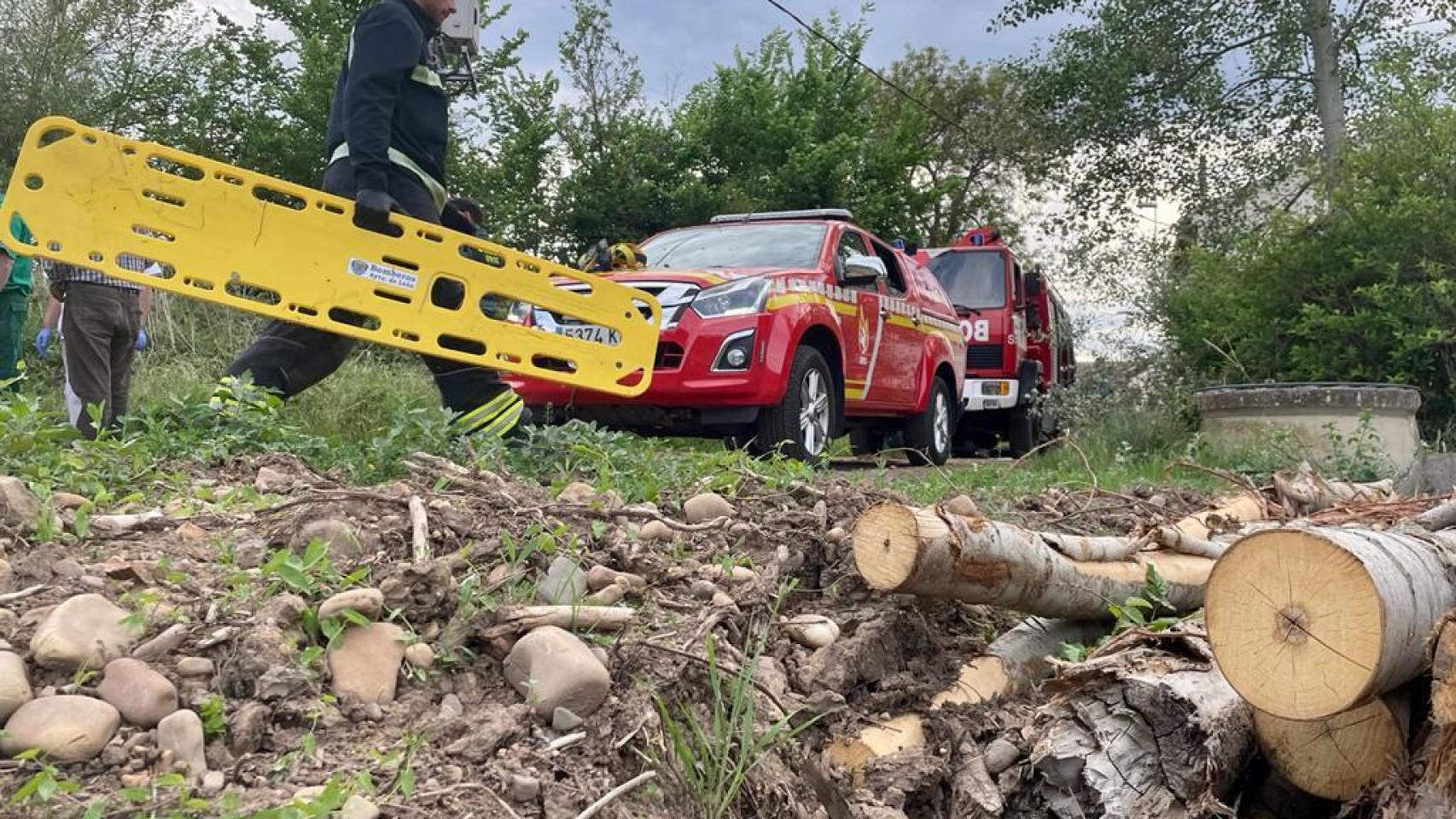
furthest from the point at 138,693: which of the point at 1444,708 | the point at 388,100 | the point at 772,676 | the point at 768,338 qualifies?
the point at 768,338

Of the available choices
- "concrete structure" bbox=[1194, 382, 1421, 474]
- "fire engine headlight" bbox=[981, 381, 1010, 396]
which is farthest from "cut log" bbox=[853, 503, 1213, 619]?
"fire engine headlight" bbox=[981, 381, 1010, 396]

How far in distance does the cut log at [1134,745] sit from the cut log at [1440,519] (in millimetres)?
986

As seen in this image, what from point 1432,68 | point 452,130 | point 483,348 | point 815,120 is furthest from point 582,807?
point 815,120

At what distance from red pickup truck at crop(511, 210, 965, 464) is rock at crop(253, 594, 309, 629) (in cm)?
329

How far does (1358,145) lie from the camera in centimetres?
1098

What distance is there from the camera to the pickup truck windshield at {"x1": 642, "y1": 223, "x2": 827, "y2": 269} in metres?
7.31

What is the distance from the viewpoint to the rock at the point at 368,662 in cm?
205

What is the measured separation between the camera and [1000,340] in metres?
12.8

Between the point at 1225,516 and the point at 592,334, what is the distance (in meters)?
2.97

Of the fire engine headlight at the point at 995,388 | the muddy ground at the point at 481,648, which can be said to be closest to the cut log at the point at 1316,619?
the muddy ground at the point at 481,648

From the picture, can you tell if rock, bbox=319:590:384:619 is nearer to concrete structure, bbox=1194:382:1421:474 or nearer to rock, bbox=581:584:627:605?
rock, bbox=581:584:627:605

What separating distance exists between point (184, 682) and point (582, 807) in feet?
2.28

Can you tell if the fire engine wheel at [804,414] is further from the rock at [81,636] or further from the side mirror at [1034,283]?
the side mirror at [1034,283]

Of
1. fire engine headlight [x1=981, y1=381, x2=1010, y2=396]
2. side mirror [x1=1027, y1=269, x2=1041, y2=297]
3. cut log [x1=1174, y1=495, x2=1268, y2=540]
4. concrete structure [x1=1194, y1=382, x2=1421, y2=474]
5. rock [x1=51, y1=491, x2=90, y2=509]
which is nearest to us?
rock [x1=51, y1=491, x2=90, y2=509]
